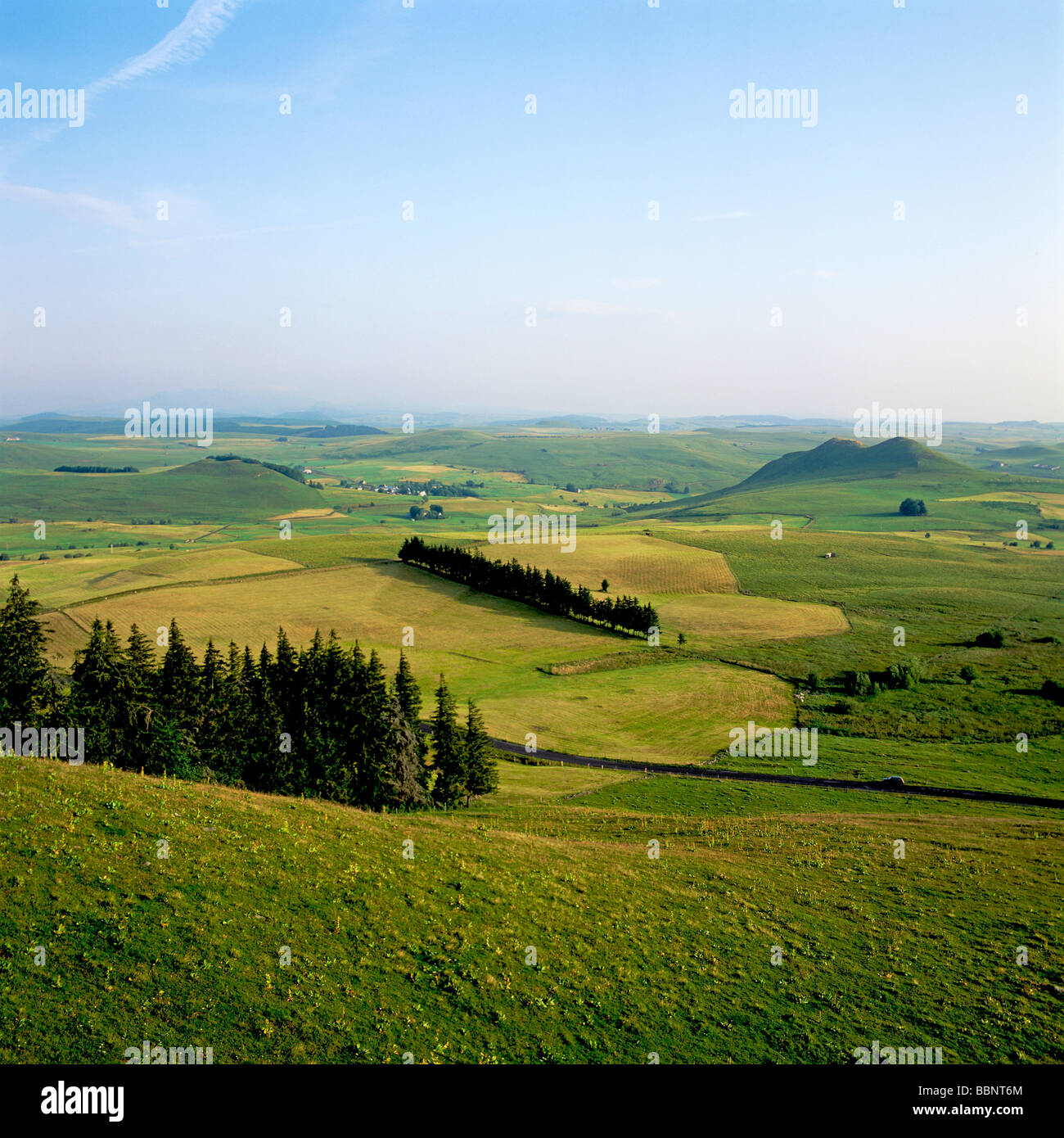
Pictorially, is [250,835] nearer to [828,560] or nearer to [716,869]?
[716,869]

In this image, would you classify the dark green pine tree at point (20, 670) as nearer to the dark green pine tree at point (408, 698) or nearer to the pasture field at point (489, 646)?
the dark green pine tree at point (408, 698)

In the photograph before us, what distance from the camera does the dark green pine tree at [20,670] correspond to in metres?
45.3

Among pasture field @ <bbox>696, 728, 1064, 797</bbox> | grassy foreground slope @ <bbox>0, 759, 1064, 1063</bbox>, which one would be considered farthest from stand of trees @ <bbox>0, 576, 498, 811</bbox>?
Answer: pasture field @ <bbox>696, 728, 1064, 797</bbox>

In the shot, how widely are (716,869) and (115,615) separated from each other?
99.2m

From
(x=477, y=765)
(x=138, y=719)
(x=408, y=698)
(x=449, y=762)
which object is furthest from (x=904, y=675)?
(x=138, y=719)

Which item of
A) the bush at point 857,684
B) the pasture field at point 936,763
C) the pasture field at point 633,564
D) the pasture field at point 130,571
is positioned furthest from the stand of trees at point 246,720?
the pasture field at point 633,564

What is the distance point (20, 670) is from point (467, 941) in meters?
39.1

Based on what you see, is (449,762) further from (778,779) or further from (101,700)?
(778,779)

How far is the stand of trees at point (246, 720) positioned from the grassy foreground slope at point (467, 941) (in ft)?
44.3

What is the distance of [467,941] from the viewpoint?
2231 cm
